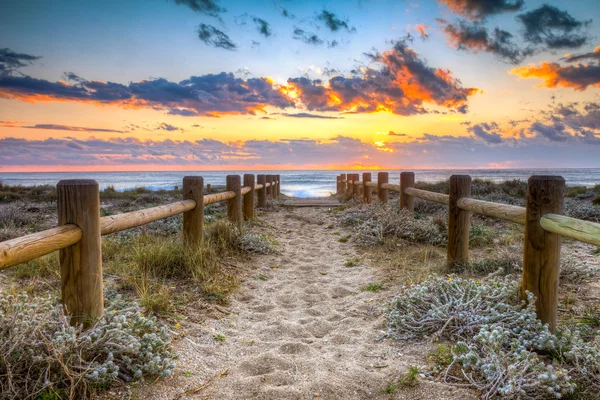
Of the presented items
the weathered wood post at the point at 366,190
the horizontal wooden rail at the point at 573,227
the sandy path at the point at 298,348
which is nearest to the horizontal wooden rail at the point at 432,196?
the sandy path at the point at 298,348

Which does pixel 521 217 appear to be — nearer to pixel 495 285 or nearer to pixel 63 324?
pixel 495 285

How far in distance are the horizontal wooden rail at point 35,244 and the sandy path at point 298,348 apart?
98cm

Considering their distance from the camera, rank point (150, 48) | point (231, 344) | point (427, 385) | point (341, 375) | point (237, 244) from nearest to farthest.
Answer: point (427, 385), point (341, 375), point (231, 344), point (237, 244), point (150, 48)

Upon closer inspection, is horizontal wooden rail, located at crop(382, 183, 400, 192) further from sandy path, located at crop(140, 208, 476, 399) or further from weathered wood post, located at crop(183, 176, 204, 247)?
weathered wood post, located at crop(183, 176, 204, 247)

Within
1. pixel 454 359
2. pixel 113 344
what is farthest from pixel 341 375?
pixel 113 344

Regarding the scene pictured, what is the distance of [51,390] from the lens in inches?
77.2

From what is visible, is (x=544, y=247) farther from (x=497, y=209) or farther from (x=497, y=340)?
(x=497, y=340)

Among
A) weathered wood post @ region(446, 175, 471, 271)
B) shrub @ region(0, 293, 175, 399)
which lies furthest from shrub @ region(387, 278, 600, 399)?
shrub @ region(0, 293, 175, 399)

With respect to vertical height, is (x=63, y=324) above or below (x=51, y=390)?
above

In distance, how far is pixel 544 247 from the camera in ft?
9.53

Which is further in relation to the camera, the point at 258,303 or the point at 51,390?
the point at 258,303

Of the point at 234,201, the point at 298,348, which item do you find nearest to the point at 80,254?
the point at 298,348

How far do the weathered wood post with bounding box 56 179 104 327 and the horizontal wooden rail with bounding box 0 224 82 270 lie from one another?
0.07 m

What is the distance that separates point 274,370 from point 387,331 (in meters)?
1.07
